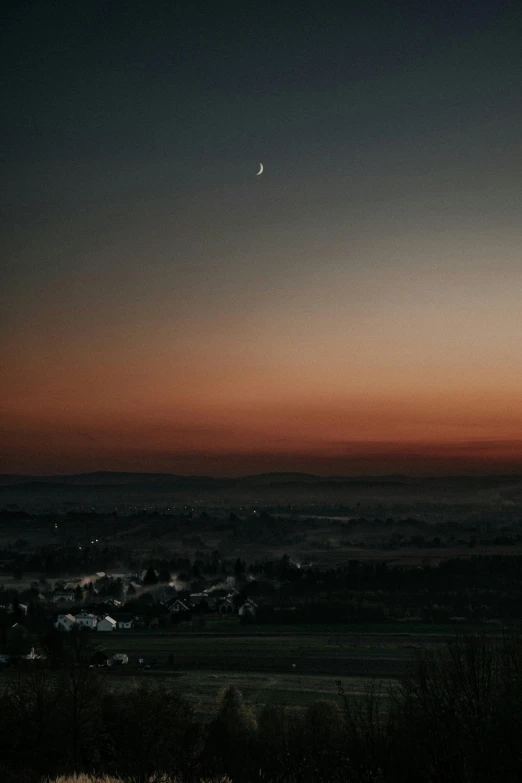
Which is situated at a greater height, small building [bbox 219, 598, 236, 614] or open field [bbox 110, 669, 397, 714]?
open field [bbox 110, 669, 397, 714]

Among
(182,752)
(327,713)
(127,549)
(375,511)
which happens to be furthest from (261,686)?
(375,511)

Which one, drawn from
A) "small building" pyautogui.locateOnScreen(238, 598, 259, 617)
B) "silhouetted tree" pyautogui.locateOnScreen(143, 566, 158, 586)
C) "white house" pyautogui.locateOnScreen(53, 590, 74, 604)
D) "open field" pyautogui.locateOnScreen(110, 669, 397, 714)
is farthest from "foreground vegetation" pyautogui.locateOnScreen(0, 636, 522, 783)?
"silhouetted tree" pyautogui.locateOnScreen(143, 566, 158, 586)

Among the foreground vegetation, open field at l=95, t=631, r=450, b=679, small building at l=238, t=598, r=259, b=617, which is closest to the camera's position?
the foreground vegetation

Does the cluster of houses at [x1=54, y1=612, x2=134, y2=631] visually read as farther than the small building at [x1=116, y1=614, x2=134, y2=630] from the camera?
No

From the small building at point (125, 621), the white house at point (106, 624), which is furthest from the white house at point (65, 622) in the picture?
the small building at point (125, 621)

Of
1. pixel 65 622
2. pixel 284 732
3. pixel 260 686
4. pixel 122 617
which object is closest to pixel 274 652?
pixel 260 686

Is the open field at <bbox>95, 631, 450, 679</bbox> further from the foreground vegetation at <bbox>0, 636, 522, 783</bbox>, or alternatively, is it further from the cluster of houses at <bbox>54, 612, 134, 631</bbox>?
the foreground vegetation at <bbox>0, 636, 522, 783</bbox>

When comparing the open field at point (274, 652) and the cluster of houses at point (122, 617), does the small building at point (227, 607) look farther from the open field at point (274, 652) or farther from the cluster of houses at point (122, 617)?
the open field at point (274, 652)
